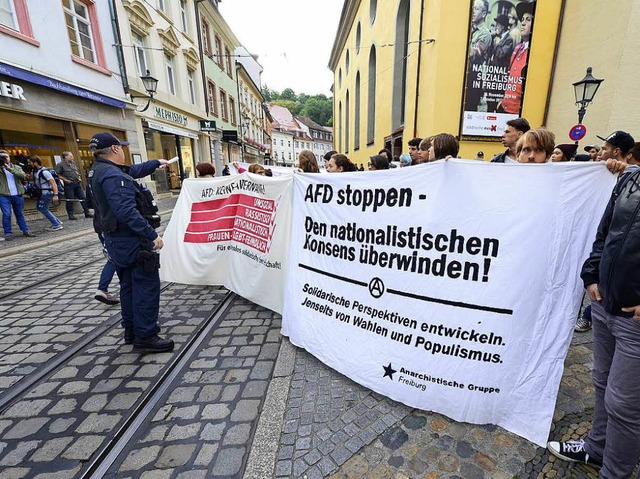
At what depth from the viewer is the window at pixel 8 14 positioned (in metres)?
8.22

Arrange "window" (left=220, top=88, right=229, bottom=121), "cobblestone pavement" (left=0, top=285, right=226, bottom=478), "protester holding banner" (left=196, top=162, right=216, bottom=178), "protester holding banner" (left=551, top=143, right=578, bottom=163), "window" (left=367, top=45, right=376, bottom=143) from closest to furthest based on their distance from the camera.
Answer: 1. "cobblestone pavement" (left=0, top=285, right=226, bottom=478)
2. "protester holding banner" (left=551, top=143, right=578, bottom=163)
3. "protester holding banner" (left=196, top=162, right=216, bottom=178)
4. "window" (left=367, top=45, right=376, bottom=143)
5. "window" (left=220, top=88, right=229, bottom=121)

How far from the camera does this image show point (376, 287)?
2305mm

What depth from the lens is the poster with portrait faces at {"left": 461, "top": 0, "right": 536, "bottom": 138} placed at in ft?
33.0

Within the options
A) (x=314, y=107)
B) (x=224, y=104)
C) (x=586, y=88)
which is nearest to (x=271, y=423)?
(x=586, y=88)

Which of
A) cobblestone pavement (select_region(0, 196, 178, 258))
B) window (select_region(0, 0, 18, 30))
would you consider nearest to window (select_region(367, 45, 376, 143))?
cobblestone pavement (select_region(0, 196, 178, 258))

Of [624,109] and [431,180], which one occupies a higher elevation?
[624,109]

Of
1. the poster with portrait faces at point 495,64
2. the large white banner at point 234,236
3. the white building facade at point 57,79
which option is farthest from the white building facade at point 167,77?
the poster with portrait faces at point 495,64

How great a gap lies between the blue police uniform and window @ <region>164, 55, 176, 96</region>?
53.5 ft

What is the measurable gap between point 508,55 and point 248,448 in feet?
43.8

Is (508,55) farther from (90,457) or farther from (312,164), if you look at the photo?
(90,457)

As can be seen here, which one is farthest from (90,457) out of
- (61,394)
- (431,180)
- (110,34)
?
(110,34)

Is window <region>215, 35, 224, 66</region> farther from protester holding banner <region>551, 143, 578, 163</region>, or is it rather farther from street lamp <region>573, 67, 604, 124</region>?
protester holding banner <region>551, 143, 578, 163</region>

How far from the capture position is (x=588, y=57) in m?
9.63

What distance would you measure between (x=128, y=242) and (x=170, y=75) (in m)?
17.7
